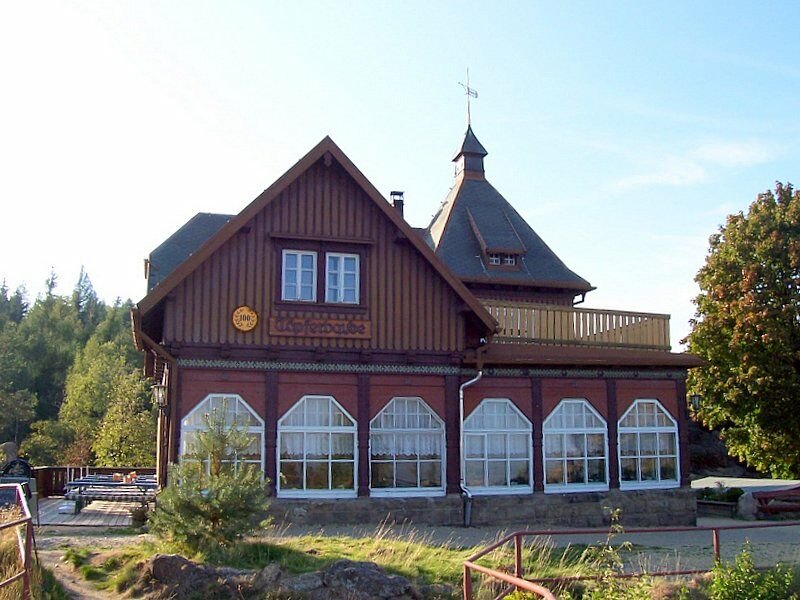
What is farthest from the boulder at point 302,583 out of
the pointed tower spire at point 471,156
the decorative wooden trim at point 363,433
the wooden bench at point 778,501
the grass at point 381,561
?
the pointed tower spire at point 471,156

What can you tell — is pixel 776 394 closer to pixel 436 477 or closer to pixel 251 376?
pixel 436 477

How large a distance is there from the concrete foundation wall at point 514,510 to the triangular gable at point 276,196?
3.72 metres

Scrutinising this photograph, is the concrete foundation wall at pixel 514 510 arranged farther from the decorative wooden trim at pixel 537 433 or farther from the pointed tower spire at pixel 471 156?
the pointed tower spire at pixel 471 156

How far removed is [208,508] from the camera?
1245 cm

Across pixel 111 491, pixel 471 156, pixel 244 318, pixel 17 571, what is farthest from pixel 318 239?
pixel 471 156

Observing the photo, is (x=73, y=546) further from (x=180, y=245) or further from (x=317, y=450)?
(x=180, y=245)

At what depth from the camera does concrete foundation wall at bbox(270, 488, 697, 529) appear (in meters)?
17.3

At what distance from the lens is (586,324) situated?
20.5 metres

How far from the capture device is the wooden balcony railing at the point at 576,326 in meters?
20.0

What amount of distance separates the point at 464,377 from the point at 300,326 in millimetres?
3720

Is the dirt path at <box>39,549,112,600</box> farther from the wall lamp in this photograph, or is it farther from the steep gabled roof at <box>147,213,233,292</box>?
the steep gabled roof at <box>147,213,233,292</box>

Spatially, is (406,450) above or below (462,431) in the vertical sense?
below

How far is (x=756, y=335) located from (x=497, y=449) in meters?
14.5

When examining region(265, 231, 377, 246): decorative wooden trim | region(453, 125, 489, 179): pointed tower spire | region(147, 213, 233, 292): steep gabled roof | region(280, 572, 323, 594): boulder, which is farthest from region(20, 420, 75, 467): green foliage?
region(280, 572, 323, 594): boulder
